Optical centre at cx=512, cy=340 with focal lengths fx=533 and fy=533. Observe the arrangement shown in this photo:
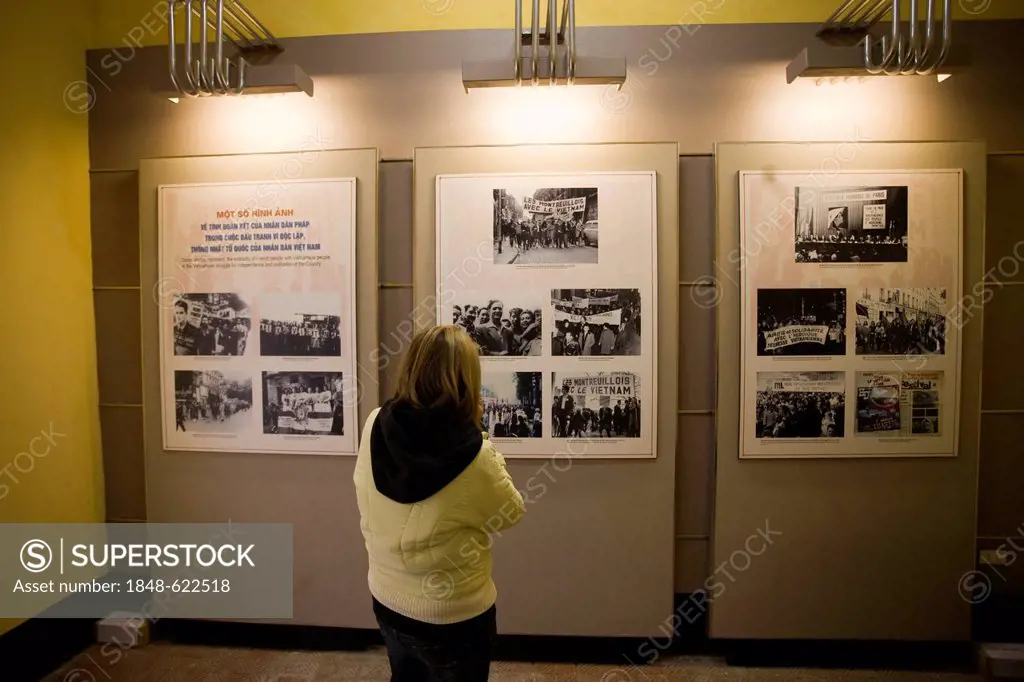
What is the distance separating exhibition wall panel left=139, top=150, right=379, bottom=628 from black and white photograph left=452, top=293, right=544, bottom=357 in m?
0.49

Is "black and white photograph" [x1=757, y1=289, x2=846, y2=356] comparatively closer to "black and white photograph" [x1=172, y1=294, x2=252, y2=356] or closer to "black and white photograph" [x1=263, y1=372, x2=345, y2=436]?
"black and white photograph" [x1=263, y1=372, x2=345, y2=436]

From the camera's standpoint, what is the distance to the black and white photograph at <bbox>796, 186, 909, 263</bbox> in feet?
8.19

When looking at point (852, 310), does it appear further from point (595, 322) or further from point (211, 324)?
point (211, 324)

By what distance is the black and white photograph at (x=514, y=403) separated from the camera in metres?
2.59

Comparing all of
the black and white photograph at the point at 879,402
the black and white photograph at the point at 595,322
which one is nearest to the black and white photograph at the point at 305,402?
the black and white photograph at the point at 595,322

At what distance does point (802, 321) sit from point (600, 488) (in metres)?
1.25

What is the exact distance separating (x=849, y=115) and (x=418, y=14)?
2176 mm

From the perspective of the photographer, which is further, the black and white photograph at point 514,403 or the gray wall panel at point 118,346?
the gray wall panel at point 118,346

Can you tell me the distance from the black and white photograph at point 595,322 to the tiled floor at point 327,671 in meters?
1.57

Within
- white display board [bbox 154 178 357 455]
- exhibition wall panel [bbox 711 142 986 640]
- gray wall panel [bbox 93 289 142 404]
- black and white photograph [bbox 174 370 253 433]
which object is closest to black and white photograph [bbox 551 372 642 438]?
exhibition wall panel [bbox 711 142 986 640]

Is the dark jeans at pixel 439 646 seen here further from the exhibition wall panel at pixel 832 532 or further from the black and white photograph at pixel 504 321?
the exhibition wall panel at pixel 832 532

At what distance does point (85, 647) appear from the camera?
2.75 meters

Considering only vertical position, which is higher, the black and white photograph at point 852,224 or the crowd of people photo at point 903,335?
the black and white photograph at point 852,224

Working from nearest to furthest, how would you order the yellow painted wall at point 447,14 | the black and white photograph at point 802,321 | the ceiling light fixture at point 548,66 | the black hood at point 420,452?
the black hood at point 420,452 → the ceiling light fixture at point 548,66 → the black and white photograph at point 802,321 → the yellow painted wall at point 447,14
